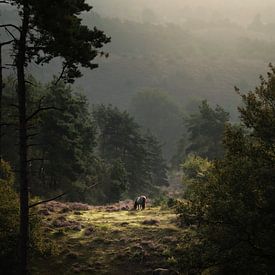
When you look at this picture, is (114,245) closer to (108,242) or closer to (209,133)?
(108,242)

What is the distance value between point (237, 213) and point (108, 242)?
1362 cm

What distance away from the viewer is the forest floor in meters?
25.2

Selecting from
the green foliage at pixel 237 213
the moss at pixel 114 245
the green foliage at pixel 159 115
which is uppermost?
the green foliage at pixel 159 115

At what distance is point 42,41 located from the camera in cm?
1730

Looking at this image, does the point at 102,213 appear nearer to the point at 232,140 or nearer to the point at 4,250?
the point at 4,250

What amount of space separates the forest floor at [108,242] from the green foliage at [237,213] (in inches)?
199

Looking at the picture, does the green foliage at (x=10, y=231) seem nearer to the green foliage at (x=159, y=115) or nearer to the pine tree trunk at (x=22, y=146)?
the pine tree trunk at (x=22, y=146)

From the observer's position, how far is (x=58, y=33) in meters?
16.8

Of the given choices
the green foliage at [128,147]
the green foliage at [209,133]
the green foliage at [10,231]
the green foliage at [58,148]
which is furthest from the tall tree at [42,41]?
the green foliage at [128,147]

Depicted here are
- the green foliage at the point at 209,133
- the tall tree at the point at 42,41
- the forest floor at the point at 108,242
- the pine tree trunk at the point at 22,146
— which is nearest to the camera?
the tall tree at the point at 42,41

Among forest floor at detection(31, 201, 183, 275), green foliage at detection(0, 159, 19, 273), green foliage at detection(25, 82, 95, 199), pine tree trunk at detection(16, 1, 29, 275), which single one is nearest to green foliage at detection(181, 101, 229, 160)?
green foliage at detection(25, 82, 95, 199)

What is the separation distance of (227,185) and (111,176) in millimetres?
39283

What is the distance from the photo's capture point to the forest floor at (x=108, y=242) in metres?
25.2

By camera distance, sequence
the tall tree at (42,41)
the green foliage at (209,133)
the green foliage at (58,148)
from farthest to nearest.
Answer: the green foliage at (209,133) → the green foliage at (58,148) → the tall tree at (42,41)
